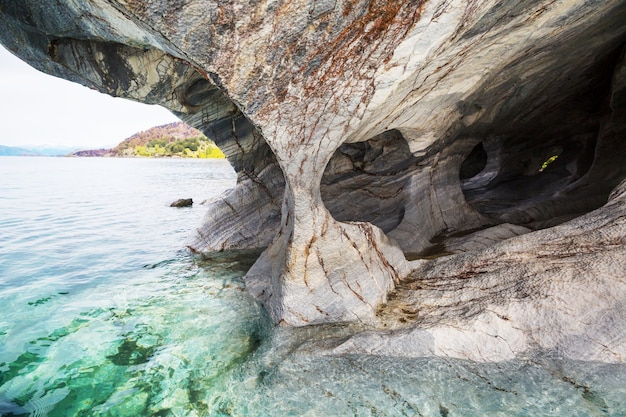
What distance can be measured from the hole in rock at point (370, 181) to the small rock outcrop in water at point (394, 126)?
40 mm

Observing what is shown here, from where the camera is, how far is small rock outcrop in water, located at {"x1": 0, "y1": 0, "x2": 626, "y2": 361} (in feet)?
13.9

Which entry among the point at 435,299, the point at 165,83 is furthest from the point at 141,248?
the point at 435,299

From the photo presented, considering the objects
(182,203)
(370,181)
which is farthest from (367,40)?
(182,203)

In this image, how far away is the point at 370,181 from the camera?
9.99 meters

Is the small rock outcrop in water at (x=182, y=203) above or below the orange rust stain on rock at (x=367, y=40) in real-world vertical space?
above

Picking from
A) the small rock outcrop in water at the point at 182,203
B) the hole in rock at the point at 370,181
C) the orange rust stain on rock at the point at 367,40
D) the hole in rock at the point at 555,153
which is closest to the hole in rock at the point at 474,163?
the hole in rock at the point at 555,153

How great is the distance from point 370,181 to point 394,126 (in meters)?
2.73

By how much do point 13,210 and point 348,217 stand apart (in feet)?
55.9

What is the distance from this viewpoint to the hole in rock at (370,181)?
957 centimetres

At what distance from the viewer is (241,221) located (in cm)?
1051

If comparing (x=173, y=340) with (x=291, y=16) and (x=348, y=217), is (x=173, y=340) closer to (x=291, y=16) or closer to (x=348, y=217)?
(x=291, y=16)

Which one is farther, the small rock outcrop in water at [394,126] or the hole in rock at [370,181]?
the hole in rock at [370,181]

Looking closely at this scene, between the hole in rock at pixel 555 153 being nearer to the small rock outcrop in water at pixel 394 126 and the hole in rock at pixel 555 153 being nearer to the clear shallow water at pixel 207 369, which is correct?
the small rock outcrop in water at pixel 394 126

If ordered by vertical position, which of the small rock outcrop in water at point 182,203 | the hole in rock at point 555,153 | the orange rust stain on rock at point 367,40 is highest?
the small rock outcrop in water at point 182,203
